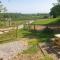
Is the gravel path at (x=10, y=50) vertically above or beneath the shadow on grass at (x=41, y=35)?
above

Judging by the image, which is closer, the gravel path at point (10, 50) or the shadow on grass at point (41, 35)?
the gravel path at point (10, 50)

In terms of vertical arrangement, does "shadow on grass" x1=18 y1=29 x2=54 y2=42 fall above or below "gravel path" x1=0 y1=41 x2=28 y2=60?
below

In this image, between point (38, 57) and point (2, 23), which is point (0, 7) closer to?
point (2, 23)

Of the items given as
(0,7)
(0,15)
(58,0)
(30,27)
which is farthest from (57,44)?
(58,0)

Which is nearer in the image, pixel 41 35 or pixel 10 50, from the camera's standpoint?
pixel 10 50

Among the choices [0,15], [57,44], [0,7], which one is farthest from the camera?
[0,15]

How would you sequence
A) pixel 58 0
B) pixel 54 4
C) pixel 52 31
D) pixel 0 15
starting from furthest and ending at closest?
pixel 54 4
pixel 58 0
pixel 0 15
pixel 52 31

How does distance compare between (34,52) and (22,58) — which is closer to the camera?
(22,58)

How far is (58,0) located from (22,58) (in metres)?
29.6

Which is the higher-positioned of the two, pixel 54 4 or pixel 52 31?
pixel 54 4

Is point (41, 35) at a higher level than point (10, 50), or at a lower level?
lower

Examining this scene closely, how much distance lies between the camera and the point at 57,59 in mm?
10461

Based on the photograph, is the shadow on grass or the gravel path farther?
the shadow on grass

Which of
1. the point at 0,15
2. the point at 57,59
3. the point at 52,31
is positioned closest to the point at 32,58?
the point at 57,59
